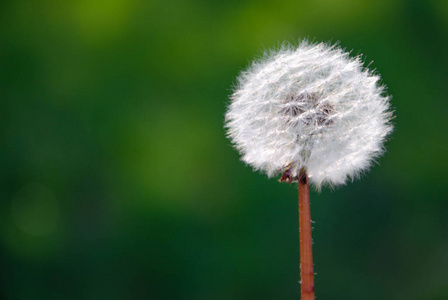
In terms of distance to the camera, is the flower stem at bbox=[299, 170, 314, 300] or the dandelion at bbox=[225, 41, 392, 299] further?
the dandelion at bbox=[225, 41, 392, 299]

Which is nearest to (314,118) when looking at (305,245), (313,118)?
(313,118)

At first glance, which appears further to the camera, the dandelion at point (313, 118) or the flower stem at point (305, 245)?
the dandelion at point (313, 118)

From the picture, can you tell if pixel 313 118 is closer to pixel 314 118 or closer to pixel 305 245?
pixel 314 118

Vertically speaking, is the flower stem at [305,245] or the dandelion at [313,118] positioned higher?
the dandelion at [313,118]

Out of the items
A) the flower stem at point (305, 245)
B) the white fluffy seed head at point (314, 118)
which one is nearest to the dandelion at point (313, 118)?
the white fluffy seed head at point (314, 118)

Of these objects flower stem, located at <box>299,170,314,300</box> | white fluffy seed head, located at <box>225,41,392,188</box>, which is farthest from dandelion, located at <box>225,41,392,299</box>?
flower stem, located at <box>299,170,314,300</box>

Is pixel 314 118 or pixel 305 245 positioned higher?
pixel 314 118

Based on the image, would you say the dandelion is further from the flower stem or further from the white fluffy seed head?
the flower stem

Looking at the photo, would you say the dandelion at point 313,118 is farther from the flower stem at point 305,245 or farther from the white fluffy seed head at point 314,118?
the flower stem at point 305,245
